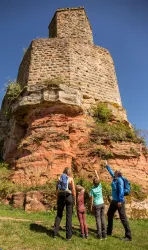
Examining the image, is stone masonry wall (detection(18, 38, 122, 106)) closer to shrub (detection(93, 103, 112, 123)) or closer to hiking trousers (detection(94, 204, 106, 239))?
shrub (detection(93, 103, 112, 123))

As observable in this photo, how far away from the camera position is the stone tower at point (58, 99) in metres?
9.77

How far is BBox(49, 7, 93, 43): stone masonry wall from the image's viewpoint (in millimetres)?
14578

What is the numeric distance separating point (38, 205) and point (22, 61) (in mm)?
10282

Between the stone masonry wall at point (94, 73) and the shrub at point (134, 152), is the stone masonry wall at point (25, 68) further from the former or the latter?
the shrub at point (134, 152)

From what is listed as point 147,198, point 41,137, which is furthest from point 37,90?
point 147,198

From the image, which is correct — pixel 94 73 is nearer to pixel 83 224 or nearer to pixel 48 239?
pixel 83 224

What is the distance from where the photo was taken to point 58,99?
10664 mm

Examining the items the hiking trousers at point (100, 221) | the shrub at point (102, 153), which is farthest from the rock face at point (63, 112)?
the hiking trousers at point (100, 221)

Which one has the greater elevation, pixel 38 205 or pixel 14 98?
pixel 14 98

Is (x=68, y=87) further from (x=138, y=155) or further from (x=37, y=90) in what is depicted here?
(x=138, y=155)

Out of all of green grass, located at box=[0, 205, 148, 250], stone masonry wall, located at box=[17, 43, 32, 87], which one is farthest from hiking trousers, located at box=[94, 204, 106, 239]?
stone masonry wall, located at box=[17, 43, 32, 87]

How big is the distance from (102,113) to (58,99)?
2.45 metres

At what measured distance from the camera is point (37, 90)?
11.3m

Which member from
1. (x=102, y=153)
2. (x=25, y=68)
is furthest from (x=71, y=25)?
(x=102, y=153)
